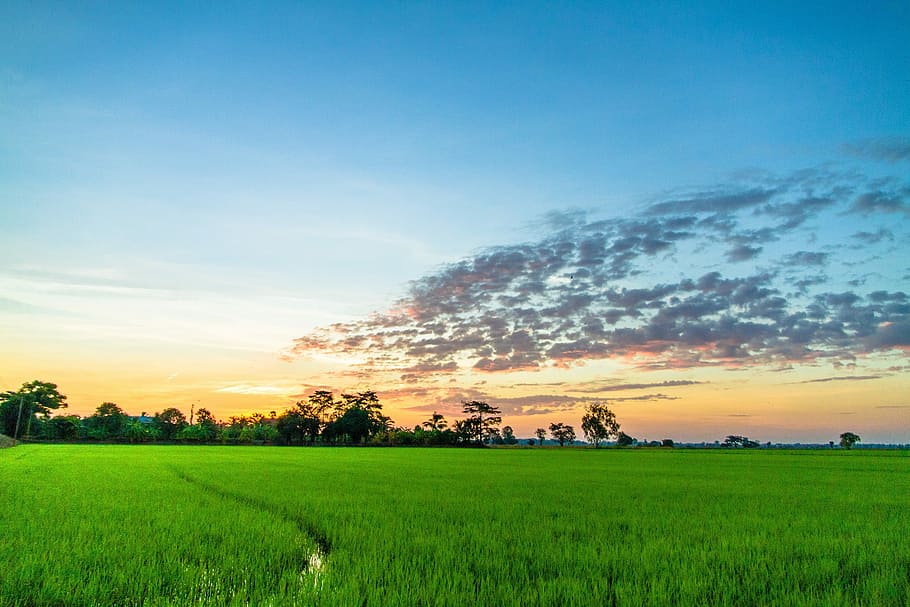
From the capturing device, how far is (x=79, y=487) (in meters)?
12.6

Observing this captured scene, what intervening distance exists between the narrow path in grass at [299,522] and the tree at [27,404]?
7311 cm

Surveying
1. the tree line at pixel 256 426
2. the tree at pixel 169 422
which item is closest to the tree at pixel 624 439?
the tree line at pixel 256 426

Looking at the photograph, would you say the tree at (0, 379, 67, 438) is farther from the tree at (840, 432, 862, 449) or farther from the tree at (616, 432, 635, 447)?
the tree at (840, 432, 862, 449)

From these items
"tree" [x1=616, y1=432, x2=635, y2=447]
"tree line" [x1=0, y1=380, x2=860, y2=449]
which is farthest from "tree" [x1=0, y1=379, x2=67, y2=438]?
"tree" [x1=616, y1=432, x2=635, y2=447]

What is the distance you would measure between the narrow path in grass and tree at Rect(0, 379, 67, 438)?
73107 millimetres

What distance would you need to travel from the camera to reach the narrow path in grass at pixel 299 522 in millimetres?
5734

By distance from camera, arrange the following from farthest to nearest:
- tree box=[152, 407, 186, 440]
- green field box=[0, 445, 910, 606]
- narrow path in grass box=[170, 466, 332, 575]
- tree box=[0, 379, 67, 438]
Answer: tree box=[152, 407, 186, 440]
tree box=[0, 379, 67, 438]
narrow path in grass box=[170, 466, 332, 575]
green field box=[0, 445, 910, 606]

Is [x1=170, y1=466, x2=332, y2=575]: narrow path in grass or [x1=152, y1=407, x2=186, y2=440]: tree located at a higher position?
[x1=170, y1=466, x2=332, y2=575]: narrow path in grass

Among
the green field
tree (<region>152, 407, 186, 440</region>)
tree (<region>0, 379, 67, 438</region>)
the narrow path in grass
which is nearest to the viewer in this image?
the green field

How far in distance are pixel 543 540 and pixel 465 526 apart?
58.8 inches

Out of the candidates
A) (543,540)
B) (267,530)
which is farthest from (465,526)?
(267,530)

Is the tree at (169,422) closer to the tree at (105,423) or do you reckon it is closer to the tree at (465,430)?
the tree at (105,423)

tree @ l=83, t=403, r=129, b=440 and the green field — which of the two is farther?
tree @ l=83, t=403, r=129, b=440

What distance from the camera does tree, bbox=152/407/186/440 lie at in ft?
265
